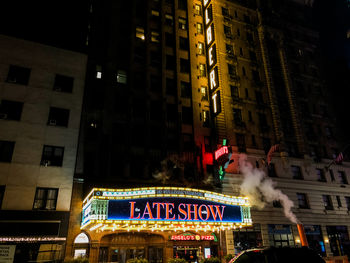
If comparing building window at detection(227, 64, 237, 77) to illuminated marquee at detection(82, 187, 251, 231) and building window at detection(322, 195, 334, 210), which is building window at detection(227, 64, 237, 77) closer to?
illuminated marquee at detection(82, 187, 251, 231)

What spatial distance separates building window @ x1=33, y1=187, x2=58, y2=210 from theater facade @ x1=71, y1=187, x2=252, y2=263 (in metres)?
2.95

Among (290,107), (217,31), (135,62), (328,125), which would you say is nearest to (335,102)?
(328,125)

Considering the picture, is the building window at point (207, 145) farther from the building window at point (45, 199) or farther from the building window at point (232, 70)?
the building window at point (45, 199)

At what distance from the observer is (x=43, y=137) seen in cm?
2138

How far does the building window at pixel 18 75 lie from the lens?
72.1 ft

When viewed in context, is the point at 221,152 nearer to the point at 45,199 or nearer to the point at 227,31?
the point at 45,199

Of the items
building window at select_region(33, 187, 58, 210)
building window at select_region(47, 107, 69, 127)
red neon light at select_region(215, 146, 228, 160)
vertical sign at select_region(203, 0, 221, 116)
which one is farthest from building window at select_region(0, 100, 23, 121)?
Result: vertical sign at select_region(203, 0, 221, 116)

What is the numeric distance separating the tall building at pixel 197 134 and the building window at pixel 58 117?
1.64 m

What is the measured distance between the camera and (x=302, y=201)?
3025 cm

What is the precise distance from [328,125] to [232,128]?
1702 cm

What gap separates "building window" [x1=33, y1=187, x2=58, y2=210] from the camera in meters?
19.8

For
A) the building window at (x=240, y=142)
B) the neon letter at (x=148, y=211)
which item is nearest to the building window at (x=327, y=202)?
the building window at (x=240, y=142)

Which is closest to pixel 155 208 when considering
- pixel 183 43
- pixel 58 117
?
pixel 58 117

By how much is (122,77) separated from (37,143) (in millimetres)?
11270
